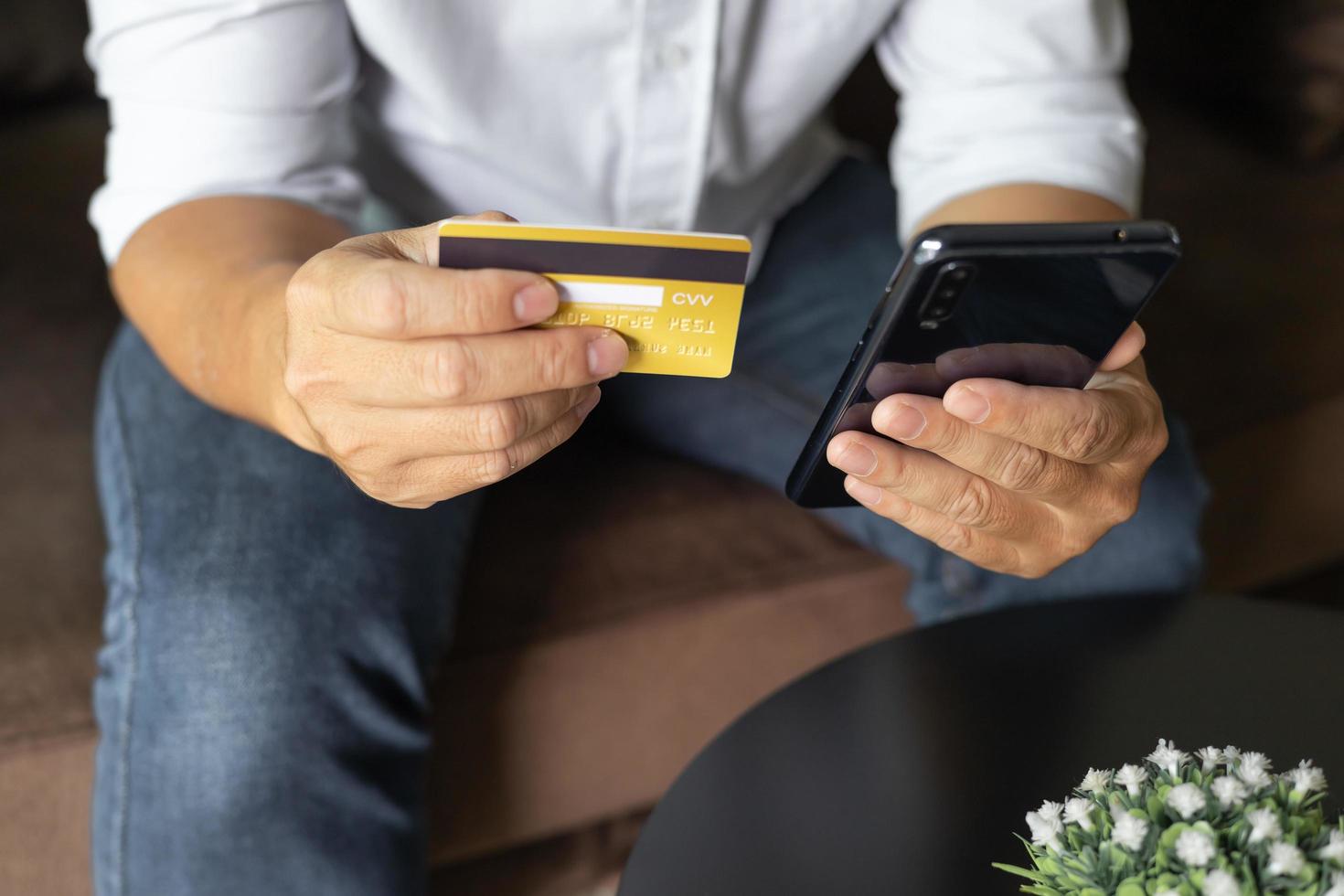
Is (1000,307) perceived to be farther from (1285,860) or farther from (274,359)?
(274,359)

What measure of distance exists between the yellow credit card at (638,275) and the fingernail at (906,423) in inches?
3.7

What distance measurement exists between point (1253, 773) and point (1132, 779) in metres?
0.04

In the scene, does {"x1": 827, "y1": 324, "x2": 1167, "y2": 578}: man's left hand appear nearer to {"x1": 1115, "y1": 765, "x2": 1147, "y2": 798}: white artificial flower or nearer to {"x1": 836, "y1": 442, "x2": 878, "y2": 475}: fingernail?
{"x1": 836, "y1": 442, "x2": 878, "y2": 475}: fingernail

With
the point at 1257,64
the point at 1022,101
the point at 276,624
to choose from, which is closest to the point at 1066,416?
the point at 1022,101

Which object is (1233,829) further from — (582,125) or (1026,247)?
(582,125)

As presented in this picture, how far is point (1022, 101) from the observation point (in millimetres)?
871

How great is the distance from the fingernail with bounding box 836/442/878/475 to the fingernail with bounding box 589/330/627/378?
0.46 feet

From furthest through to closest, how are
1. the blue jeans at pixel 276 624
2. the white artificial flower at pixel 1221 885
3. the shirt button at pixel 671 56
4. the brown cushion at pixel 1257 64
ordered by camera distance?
the brown cushion at pixel 1257 64 → the shirt button at pixel 671 56 → the blue jeans at pixel 276 624 → the white artificial flower at pixel 1221 885

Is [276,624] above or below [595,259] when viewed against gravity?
below

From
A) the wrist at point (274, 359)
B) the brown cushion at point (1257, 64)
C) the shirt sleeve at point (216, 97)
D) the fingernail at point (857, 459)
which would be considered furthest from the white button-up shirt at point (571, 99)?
the brown cushion at point (1257, 64)

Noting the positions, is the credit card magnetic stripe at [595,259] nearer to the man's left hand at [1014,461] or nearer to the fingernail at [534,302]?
the fingernail at [534,302]

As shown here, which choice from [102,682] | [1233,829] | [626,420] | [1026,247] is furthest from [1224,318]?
[102,682]

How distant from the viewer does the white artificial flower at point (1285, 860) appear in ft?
1.20

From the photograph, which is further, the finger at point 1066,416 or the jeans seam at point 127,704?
the jeans seam at point 127,704
